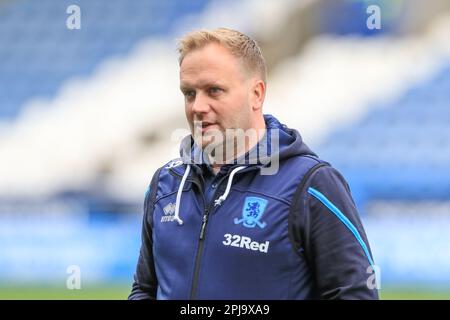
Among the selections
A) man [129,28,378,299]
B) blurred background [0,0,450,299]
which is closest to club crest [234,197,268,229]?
man [129,28,378,299]

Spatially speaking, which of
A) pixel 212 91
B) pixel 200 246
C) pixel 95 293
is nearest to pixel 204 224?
pixel 200 246

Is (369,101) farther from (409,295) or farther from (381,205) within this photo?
(409,295)

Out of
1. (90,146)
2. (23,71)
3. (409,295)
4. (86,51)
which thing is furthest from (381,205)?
(23,71)

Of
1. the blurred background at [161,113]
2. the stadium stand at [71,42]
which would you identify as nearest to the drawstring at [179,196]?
the blurred background at [161,113]

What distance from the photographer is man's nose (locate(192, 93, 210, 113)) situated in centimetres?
199

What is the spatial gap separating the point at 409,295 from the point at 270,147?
4.91 meters

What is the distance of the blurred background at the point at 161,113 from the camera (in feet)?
24.9

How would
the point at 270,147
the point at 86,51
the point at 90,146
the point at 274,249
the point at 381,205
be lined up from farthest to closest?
the point at 86,51 < the point at 90,146 < the point at 381,205 < the point at 270,147 < the point at 274,249

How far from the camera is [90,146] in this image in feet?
27.3

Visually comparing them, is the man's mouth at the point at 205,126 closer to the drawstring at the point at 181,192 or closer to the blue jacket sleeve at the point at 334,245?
the drawstring at the point at 181,192

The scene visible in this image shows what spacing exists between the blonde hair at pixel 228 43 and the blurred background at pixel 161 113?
546cm

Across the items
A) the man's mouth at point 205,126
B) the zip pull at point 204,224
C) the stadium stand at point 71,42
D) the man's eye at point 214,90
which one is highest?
the stadium stand at point 71,42

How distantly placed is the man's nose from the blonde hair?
5.3 inches

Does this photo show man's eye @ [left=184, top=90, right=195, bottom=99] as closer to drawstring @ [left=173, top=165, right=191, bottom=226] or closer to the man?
the man
